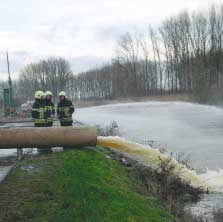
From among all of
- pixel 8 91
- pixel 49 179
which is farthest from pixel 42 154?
pixel 8 91

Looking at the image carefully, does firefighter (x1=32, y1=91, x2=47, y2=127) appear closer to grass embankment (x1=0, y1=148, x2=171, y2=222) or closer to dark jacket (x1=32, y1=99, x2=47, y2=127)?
dark jacket (x1=32, y1=99, x2=47, y2=127)

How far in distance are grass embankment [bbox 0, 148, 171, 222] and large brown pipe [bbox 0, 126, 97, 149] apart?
3.53ft

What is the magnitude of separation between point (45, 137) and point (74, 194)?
4.84m

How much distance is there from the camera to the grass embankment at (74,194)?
662 centimetres

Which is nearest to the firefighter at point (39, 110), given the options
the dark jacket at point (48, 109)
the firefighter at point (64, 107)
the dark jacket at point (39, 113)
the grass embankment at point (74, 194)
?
the dark jacket at point (39, 113)

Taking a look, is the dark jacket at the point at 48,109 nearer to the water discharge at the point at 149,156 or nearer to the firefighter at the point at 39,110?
the firefighter at the point at 39,110

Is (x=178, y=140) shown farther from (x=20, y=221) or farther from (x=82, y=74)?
(x=82, y=74)

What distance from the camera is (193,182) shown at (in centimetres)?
1234

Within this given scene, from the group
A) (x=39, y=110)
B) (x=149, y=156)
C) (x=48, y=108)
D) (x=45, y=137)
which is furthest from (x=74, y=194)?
(x=48, y=108)

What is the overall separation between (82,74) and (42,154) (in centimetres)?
11988

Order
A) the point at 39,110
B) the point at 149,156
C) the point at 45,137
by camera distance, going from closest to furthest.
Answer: the point at 45,137 < the point at 149,156 < the point at 39,110

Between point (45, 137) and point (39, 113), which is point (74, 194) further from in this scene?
point (39, 113)

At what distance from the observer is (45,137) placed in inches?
482

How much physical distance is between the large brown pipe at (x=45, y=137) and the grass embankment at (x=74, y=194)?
3.53 feet
